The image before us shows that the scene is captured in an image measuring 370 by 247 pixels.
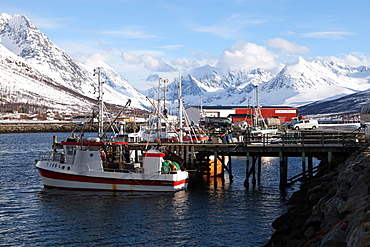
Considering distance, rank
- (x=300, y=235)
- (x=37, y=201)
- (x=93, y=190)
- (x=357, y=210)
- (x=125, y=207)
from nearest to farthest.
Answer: (x=357, y=210)
(x=300, y=235)
(x=125, y=207)
(x=37, y=201)
(x=93, y=190)

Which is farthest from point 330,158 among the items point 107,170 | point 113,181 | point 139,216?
point 107,170

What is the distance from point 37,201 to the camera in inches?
1682

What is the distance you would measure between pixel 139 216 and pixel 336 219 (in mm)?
17805

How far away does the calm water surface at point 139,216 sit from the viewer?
3119cm

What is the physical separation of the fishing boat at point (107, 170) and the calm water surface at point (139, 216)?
2.93 ft

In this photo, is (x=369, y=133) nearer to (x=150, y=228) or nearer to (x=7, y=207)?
Answer: (x=150, y=228)

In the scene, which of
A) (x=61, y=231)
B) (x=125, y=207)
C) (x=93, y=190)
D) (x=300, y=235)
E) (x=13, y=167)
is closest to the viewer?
(x=300, y=235)

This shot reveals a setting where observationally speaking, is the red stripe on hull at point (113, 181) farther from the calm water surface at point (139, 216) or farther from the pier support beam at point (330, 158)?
the pier support beam at point (330, 158)

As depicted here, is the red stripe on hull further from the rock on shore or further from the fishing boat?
the rock on shore

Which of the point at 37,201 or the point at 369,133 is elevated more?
the point at 369,133

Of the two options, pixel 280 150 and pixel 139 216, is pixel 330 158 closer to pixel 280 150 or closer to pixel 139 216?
pixel 280 150

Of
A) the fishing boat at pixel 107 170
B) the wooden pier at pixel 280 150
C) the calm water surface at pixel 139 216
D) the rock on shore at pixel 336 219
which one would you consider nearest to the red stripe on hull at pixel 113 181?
the fishing boat at pixel 107 170

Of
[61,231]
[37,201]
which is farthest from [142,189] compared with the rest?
[61,231]

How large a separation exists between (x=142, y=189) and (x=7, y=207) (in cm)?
1222
